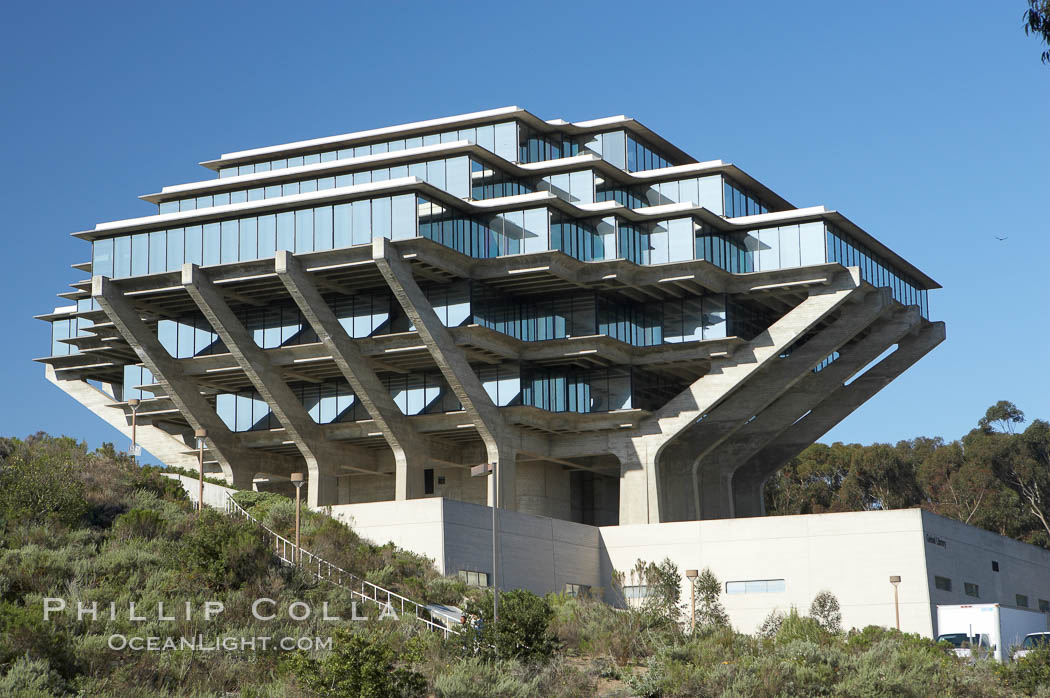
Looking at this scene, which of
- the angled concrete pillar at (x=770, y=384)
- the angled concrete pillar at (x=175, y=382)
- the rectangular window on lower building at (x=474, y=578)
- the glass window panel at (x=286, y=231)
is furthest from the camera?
the angled concrete pillar at (x=770, y=384)

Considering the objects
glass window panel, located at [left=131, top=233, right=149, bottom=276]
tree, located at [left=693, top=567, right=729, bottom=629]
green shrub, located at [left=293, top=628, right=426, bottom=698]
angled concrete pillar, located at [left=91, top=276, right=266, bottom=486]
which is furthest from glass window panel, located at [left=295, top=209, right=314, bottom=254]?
green shrub, located at [left=293, top=628, right=426, bottom=698]

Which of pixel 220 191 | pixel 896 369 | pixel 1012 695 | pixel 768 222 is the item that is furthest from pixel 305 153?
pixel 1012 695

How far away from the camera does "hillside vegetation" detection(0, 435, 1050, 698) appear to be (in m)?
25.4

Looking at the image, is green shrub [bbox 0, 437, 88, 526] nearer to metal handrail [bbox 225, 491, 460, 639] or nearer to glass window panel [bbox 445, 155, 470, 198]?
metal handrail [bbox 225, 491, 460, 639]

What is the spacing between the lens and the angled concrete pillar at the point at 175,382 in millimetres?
55594

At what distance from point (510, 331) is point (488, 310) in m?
1.44

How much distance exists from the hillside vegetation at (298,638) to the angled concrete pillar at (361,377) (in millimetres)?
13144

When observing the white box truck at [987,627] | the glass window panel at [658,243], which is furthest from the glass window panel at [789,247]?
the white box truck at [987,627]

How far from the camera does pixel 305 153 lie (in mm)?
64750

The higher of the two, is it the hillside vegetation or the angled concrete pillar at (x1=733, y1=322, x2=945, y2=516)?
the angled concrete pillar at (x1=733, y1=322, x2=945, y2=516)

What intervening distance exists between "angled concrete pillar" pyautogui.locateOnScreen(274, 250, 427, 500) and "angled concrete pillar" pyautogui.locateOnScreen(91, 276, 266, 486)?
603 cm

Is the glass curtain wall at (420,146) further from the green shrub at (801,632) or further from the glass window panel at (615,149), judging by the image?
the green shrub at (801,632)

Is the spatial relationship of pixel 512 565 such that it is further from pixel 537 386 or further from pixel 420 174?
pixel 420 174

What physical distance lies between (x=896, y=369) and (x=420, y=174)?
25232 millimetres
